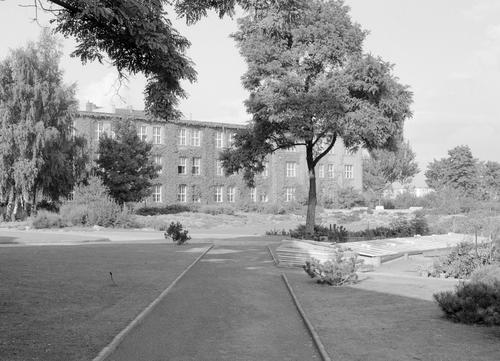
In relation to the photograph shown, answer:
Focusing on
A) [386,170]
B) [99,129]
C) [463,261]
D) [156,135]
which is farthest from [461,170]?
[463,261]

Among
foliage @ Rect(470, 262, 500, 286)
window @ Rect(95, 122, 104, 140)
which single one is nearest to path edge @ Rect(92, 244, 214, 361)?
foliage @ Rect(470, 262, 500, 286)

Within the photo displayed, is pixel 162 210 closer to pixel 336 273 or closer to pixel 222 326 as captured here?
pixel 336 273

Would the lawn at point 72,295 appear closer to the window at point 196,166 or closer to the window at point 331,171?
the window at point 196,166

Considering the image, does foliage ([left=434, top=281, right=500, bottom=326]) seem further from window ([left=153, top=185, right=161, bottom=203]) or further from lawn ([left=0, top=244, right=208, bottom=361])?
window ([left=153, top=185, right=161, bottom=203])

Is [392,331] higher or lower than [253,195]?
lower

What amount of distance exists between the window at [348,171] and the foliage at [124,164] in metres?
37.8

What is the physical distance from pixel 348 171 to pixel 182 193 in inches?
1065

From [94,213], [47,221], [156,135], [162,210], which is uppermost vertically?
[156,135]

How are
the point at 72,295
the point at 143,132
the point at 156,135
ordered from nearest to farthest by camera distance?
the point at 72,295, the point at 143,132, the point at 156,135

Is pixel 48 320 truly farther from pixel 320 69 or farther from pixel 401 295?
pixel 320 69

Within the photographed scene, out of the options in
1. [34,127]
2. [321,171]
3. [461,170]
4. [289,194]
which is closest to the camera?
[34,127]

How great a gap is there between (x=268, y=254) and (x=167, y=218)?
1026 inches

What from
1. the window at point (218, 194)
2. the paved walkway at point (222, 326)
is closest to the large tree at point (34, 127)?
the window at point (218, 194)

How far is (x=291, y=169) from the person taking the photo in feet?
246
